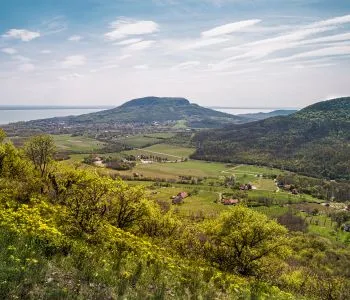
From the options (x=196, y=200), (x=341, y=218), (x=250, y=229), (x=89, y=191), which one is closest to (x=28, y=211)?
(x=89, y=191)

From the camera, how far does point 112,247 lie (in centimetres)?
2273

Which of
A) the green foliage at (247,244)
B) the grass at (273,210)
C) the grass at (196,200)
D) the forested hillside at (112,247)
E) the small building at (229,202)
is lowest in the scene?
the grass at (273,210)

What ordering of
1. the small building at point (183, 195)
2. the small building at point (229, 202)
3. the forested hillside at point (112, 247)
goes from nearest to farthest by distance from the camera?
the forested hillside at point (112, 247) → the small building at point (229, 202) → the small building at point (183, 195)

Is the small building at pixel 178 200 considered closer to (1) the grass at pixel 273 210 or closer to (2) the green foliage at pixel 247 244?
(1) the grass at pixel 273 210

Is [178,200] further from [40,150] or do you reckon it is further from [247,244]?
[247,244]

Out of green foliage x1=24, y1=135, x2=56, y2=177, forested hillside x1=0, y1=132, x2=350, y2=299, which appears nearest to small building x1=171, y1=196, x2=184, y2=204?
green foliage x1=24, y1=135, x2=56, y2=177

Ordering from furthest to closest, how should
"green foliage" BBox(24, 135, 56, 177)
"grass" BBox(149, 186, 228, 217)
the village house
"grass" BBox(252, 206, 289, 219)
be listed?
"grass" BBox(252, 206, 289, 219), the village house, "grass" BBox(149, 186, 228, 217), "green foliage" BBox(24, 135, 56, 177)

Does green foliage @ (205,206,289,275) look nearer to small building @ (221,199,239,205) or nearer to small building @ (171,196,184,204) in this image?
small building @ (171,196,184,204)

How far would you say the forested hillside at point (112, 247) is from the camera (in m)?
15.7

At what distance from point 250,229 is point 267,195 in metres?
149

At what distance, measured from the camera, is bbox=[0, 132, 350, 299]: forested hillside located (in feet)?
51.6

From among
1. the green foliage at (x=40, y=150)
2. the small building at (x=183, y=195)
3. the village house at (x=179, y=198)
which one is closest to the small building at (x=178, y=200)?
the village house at (x=179, y=198)

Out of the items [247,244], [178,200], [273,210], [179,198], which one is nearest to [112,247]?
[247,244]

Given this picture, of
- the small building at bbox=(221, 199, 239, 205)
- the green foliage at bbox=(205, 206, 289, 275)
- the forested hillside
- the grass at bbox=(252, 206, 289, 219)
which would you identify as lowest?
the grass at bbox=(252, 206, 289, 219)
